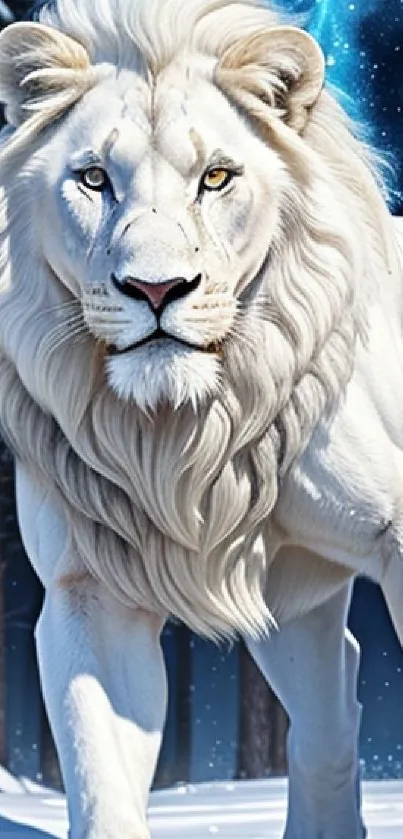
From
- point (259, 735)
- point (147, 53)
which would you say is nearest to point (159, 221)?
point (147, 53)

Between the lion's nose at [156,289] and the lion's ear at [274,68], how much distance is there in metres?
0.22

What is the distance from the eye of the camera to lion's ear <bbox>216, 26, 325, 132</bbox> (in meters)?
1.96

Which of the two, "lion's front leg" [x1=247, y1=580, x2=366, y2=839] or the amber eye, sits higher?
the amber eye

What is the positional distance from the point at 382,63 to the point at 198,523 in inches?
72.0

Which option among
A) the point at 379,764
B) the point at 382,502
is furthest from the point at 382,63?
the point at 382,502

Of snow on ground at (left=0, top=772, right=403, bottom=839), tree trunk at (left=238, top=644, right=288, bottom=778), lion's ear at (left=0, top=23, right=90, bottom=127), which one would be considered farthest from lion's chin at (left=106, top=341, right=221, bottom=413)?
tree trunk at (left=238, top=644, right=288, bottom=778)

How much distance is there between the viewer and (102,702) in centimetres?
200

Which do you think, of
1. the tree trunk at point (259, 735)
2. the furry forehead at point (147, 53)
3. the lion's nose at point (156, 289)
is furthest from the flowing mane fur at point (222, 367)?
the tree trunk at point (259, 735)

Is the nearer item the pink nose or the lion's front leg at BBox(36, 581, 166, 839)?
the pink nose

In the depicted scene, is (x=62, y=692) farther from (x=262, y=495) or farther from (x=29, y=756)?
(x=29, y=756)

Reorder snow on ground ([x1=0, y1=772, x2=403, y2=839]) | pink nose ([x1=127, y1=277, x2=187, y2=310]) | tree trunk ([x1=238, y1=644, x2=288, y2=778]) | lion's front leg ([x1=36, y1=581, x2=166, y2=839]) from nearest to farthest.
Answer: pink nose ([x1=127, y1=277, x2=187, y2=310]) → lion's front leg ([x1=36, y1=581, x2=166, y2=839]) → snow on ground ([x1=0, y1=772, x2=403, y2=839]) → tree trunk ([x1=238, y1=644, x2=288, y2=778])

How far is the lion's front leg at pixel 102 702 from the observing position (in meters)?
1.95

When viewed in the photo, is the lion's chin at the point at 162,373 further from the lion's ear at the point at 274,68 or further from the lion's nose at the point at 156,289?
the lion's ear at the point at 274,68

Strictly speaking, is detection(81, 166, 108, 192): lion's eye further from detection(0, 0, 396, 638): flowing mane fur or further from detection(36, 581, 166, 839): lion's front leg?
detection(36, 581, 166, 839): lion's front leg
